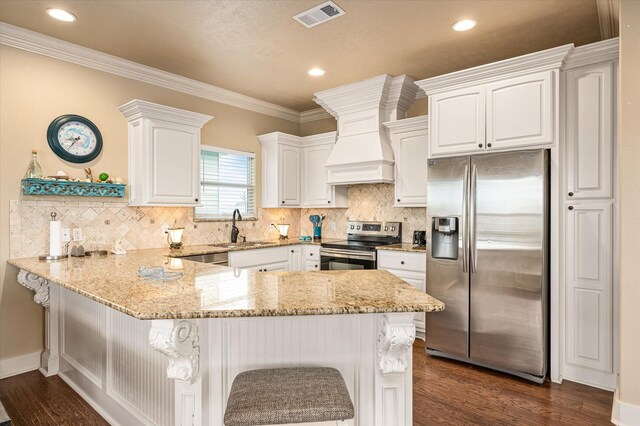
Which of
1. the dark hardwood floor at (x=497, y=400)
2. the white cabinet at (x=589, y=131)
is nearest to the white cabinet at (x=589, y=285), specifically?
the white cabinet at (x=589, y=131)

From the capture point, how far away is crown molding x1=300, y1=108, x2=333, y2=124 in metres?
5.32

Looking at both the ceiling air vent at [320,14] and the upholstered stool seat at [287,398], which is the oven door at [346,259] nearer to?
the ceiling air vent at [320,14]

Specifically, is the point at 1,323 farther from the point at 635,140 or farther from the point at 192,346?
the point at 635,140

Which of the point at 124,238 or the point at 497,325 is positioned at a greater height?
the point at 124,238

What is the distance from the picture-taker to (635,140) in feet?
7.29

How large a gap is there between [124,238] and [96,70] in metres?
1.57

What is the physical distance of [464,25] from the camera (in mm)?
2908

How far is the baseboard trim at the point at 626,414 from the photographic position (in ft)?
7.23

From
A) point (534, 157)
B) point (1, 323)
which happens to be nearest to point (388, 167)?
point (534, 157)

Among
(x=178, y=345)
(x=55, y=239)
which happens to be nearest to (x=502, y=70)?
(x=178, y=345)

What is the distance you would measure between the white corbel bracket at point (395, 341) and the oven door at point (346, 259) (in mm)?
2435

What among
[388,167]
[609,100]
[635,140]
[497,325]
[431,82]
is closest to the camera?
[635,140]

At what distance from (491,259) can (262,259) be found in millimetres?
2379

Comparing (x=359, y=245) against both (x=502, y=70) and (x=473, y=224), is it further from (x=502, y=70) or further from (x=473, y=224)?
(x=502, y=70)
